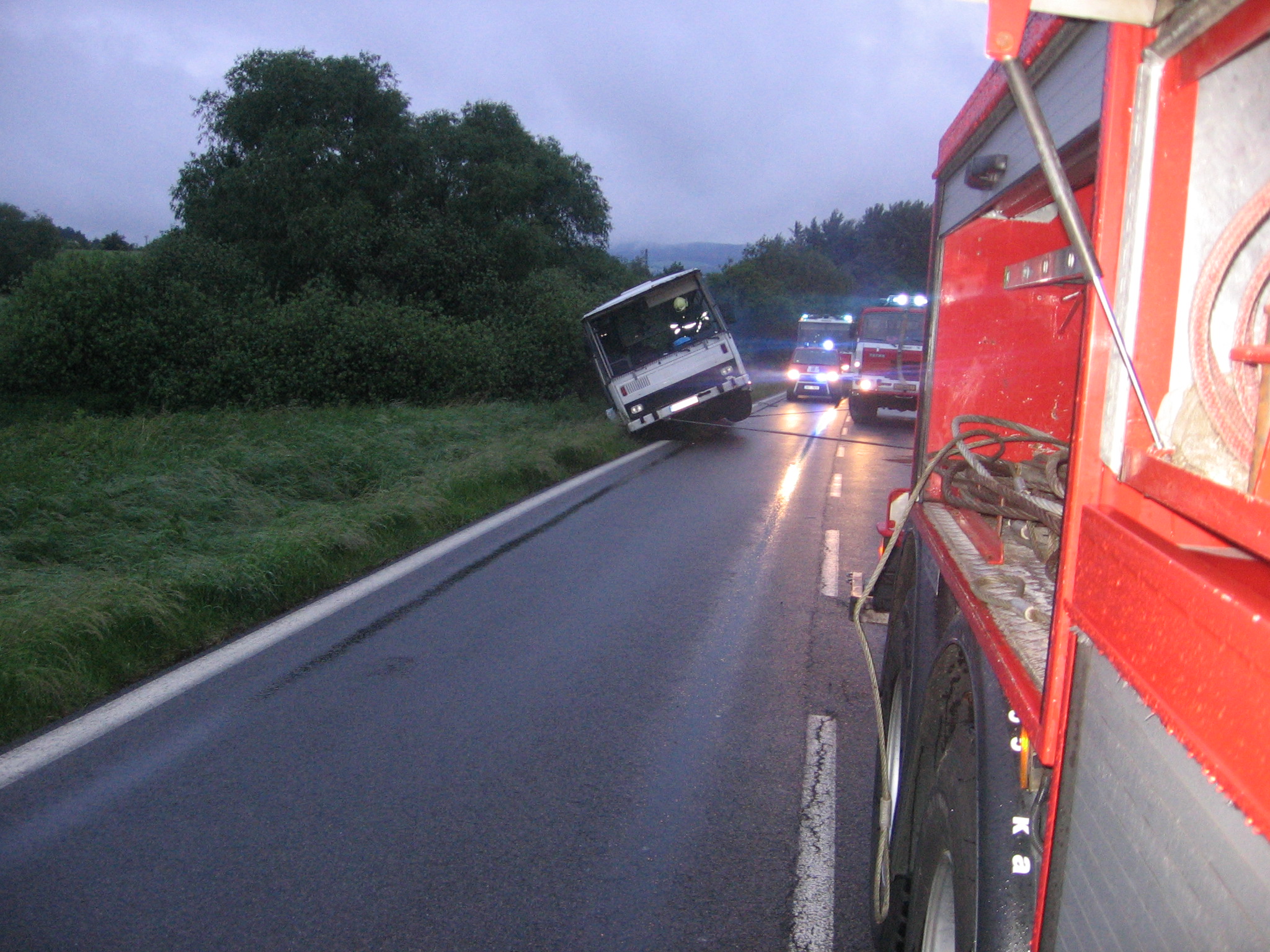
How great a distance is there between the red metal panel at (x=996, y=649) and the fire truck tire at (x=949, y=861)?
0.19 m

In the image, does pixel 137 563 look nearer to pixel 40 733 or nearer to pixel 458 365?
pixel 40 733

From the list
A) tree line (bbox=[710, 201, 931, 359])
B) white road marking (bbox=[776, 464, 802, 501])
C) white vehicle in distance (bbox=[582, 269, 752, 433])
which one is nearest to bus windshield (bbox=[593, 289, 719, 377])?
white vehicle in distance (bbox=[582, 269, 752, 433])

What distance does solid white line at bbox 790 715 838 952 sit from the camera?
316 centimetres

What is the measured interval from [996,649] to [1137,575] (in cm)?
68

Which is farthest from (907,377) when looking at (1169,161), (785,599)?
(1169,161)

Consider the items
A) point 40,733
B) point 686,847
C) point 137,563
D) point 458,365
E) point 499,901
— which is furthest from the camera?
point 458,365

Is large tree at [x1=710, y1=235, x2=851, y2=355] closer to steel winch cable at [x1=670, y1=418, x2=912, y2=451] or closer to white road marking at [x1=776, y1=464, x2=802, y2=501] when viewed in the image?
steel winch cable at [x1=670, y1=418, x2=912, y2=451]

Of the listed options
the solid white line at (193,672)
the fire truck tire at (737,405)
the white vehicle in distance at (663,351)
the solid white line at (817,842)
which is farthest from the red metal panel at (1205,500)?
the fire truck tire at (737,405)

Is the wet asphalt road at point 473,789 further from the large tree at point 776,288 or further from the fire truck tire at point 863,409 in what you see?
the large tree at point 776,288

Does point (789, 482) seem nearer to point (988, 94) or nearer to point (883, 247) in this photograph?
point (988, 94)

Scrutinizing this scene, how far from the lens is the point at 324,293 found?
21.5 meters

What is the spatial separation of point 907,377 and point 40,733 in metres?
19.2

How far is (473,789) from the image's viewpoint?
4.07 metres

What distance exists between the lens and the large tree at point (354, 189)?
2681 centimetres
